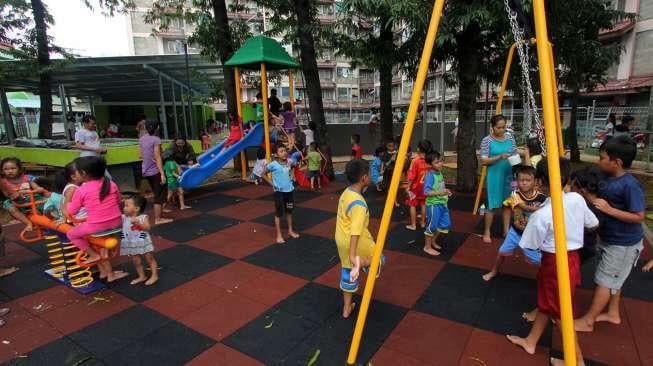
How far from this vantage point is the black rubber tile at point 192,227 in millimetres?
5660

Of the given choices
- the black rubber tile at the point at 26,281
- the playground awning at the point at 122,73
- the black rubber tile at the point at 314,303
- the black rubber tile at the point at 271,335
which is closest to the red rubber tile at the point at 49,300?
the black rubber tile at the point at 26,281

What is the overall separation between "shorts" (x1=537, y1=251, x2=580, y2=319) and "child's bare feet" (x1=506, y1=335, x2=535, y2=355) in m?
0.36

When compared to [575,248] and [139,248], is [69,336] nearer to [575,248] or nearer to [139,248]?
[139,248]

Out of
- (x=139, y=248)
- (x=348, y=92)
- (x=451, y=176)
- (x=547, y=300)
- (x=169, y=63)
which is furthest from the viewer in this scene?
(x=348, y=92)

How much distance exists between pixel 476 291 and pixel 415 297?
2.15 feet

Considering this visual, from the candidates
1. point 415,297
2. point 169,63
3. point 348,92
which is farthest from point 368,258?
point 348,92

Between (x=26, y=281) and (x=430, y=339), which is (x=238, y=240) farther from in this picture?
(x=430, y=339)

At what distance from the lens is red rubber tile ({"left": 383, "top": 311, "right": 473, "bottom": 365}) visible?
9.17 feet

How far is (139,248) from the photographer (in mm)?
4059

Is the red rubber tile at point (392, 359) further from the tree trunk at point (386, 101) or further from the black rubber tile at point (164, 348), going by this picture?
the tree trunk at point (386, 101)

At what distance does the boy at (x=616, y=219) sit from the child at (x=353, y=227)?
173 centimetres

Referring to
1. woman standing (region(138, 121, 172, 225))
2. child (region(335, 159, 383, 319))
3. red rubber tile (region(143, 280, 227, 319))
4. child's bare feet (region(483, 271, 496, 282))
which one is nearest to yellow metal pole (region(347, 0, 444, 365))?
child (region(335, 159, 383, 319))

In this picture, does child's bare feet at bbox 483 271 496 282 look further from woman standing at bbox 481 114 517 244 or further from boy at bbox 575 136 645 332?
woman standing at bbox 481 114 517 244

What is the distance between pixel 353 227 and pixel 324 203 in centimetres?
464
